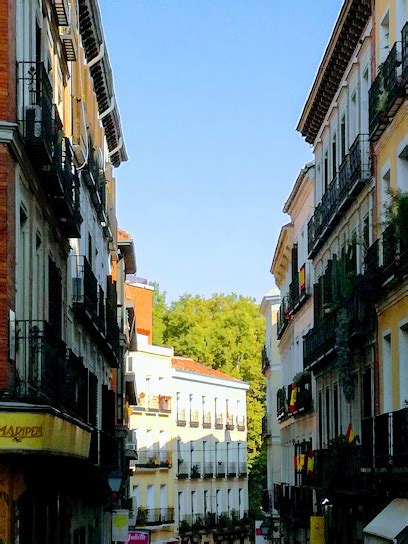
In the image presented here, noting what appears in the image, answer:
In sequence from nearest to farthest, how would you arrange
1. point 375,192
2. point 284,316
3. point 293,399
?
point 375,192 → point 293,399 → point 284,316

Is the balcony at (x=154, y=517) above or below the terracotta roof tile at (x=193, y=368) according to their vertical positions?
below

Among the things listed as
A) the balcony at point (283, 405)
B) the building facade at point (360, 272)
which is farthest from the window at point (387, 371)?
the balcony at point (283, 405)

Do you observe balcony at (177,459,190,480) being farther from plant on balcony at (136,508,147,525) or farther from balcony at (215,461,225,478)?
plant on balcony at (136,508,147,525)

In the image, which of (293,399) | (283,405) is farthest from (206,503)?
(293,399)

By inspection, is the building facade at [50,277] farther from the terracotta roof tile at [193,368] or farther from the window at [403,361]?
the terracotta roof tile at [193,368]

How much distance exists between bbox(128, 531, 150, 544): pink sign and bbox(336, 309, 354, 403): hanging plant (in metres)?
11.4

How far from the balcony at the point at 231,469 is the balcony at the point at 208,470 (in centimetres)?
259

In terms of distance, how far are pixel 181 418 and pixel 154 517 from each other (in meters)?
9.13

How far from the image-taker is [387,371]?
2994 centimetres

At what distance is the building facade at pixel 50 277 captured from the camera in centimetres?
1952

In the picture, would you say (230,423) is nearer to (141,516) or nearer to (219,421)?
(219,421)

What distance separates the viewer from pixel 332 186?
125ft

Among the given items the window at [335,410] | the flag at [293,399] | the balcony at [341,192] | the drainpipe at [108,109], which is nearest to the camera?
the balcony at [341,192]

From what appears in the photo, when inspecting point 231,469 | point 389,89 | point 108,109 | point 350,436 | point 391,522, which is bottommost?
point 391,522
